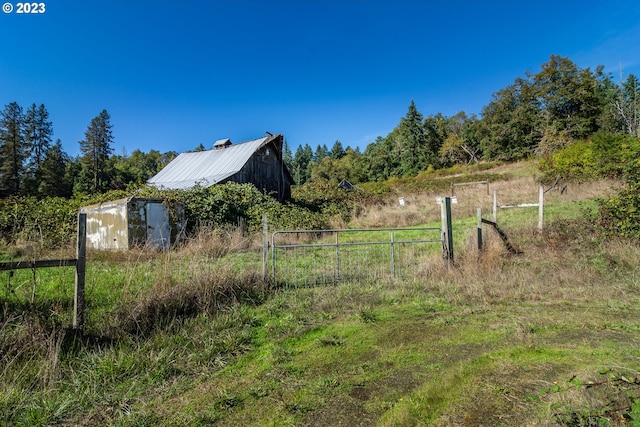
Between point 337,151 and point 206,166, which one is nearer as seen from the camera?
point 206,166

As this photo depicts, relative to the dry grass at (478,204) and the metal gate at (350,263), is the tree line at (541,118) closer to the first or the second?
the dry grass at (478,204)

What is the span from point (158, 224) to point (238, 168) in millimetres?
9995

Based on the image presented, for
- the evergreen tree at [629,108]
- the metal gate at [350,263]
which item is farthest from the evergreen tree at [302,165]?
the metal gate at [350,263]

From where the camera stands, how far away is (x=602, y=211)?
757cm

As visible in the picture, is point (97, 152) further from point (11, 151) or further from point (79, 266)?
point (79, 266)

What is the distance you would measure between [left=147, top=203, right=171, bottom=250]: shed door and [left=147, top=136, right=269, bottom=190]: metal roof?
8278 millimetres

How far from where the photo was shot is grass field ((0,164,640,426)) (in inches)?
94.0

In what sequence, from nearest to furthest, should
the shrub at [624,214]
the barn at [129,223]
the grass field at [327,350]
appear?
the grass field at [327,350], the shrub at [624,214], the barn at [129,223]

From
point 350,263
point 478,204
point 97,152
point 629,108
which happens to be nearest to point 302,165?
point 97,152

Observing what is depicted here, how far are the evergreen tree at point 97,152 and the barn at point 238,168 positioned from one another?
30.8 meters

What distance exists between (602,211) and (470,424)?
8.07 metres

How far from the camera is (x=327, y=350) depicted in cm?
357

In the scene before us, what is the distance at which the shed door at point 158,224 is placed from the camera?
11.6m

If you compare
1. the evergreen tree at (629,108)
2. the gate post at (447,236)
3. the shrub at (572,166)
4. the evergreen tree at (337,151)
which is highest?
the evergreen tree at (337,151)
